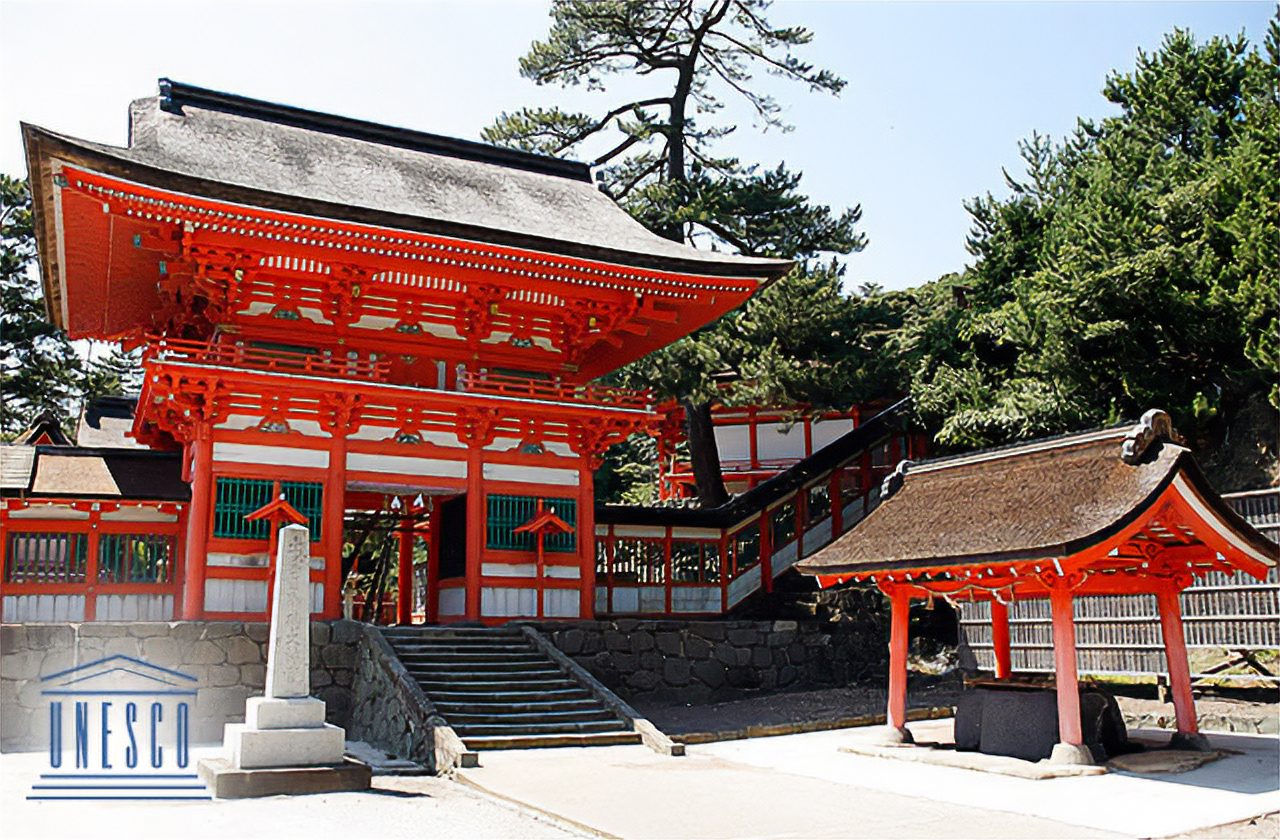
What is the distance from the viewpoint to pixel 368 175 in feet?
72.7

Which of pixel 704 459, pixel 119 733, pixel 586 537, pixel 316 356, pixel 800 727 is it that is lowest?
pixel 800 727

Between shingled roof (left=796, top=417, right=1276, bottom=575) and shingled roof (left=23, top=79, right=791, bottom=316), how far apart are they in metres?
8.15

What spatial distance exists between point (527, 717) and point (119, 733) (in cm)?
552

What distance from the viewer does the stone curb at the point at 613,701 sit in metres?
14.2

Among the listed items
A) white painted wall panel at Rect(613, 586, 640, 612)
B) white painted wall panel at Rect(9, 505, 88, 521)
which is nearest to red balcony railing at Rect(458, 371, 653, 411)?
white painted wall panel at Rect(613, 586, 640, 612)

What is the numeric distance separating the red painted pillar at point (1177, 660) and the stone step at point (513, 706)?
7.63 m

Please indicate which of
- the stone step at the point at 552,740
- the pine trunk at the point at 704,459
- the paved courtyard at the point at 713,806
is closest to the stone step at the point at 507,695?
the stone step at the point at 552,740

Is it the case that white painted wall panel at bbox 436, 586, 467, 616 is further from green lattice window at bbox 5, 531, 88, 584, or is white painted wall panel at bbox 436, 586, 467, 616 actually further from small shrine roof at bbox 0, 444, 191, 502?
green lattice window at bbox 5, 531, 88, 584

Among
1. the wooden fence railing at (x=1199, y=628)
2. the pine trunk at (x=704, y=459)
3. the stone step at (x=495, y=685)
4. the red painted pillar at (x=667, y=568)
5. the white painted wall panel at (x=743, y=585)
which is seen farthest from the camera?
the pine trunk at (x=704, y=459)

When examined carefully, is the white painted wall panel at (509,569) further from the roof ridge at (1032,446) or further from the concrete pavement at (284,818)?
the concrete pavement at (284,818)

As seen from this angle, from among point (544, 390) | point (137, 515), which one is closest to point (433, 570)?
point (544, 390)

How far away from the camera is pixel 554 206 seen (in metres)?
24.0

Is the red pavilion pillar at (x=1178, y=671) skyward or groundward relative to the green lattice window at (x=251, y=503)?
groundward

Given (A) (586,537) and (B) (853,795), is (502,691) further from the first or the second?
(B) (853,795)
